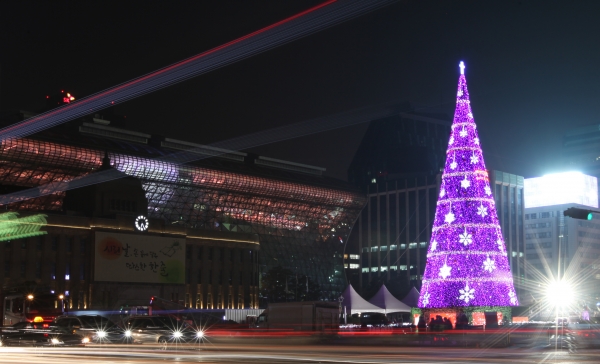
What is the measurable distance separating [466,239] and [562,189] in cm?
12016

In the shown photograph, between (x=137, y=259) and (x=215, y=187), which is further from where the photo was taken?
(x=215, y=187)

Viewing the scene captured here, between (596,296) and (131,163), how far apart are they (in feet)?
352

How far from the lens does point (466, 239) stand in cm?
4912

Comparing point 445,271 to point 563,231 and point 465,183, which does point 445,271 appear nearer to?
point 465,183

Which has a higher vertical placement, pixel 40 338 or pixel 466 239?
pixel 466 239

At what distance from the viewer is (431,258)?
5053cm

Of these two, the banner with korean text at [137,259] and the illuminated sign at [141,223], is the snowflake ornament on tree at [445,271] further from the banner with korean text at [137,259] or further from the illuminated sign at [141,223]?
the illuminated sign at [141,223]

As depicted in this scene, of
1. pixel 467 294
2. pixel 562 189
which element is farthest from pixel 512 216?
pixel 467 294

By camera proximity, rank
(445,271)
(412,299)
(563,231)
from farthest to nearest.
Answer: (563,231) → (412,299) → (445,271)

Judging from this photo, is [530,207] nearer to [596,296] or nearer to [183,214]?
[596,296]

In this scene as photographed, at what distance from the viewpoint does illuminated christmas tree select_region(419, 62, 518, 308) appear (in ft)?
161

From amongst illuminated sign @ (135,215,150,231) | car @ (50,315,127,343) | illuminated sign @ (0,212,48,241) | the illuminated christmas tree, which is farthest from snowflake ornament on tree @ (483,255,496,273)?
illuminated sign @ (135,215,150,231)

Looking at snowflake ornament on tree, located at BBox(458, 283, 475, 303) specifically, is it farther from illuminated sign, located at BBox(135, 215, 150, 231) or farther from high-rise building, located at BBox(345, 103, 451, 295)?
A: high-rise building, located at BBox(345, 103, 451, 295)

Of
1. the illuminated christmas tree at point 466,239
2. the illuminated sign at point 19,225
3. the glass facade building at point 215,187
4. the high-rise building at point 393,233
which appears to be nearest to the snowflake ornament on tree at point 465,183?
the illuminated christmas tree at point 466,239
